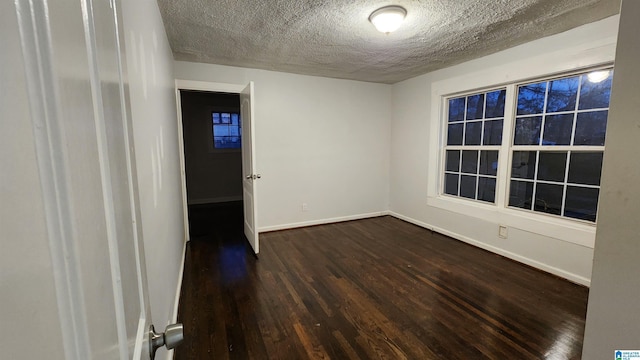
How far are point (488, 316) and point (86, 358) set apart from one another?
2.53 metres

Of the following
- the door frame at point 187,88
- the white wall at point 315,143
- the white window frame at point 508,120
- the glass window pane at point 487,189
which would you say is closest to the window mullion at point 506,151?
the white window frame at point 508,120

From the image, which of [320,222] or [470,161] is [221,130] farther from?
[470,161]

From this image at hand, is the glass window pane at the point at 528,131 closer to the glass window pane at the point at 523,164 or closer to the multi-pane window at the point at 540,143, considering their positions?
the multi-pane window at the point at 540,143

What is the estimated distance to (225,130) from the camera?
→ 6121 mm

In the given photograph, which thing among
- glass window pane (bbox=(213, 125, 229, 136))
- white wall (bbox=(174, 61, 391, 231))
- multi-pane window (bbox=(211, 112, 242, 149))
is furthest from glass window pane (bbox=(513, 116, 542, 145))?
glass window pane (bbox=(213, 125, 229, 136))

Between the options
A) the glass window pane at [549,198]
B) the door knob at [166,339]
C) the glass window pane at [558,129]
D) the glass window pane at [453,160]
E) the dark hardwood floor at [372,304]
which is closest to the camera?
the door knob at [166,339]

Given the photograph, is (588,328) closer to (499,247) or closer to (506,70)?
(499,247)

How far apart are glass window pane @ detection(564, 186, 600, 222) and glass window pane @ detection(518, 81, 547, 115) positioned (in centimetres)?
88

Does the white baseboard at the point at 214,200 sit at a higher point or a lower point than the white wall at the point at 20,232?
lower

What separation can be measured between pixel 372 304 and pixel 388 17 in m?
2.31

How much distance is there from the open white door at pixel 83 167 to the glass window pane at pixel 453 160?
13.2ft

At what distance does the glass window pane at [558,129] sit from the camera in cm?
267

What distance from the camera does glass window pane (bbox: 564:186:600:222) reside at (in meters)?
2.53

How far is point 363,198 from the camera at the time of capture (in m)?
4.78
